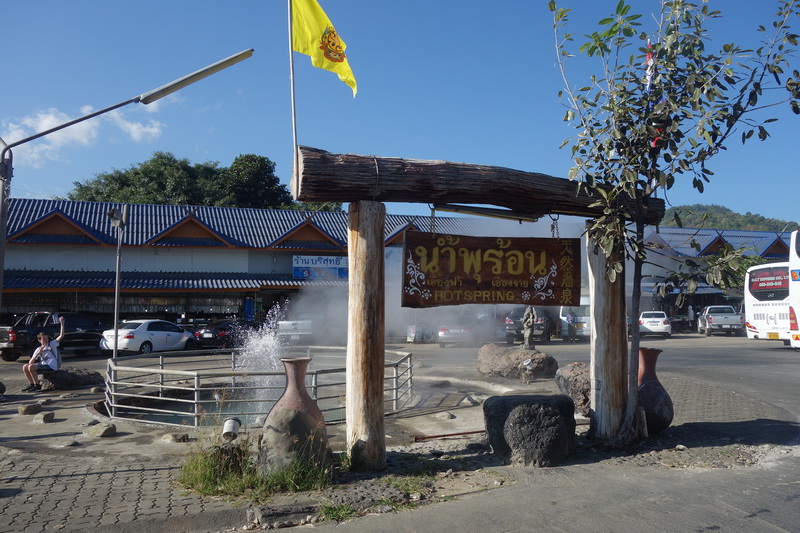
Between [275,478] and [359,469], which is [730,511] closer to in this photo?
[359,469]

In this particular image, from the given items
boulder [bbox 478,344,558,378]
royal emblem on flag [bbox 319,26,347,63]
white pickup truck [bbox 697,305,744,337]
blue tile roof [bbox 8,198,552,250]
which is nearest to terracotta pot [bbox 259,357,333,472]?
royal emblem on flag [bbox 319,26,347,63]

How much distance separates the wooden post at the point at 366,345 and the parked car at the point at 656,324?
28689mm

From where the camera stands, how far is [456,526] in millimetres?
5156

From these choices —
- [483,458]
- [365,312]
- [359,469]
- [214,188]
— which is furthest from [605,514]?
[214,188]

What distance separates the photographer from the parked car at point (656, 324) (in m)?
32.4

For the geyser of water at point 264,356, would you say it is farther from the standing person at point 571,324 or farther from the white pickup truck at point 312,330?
the standing person at point 571,324

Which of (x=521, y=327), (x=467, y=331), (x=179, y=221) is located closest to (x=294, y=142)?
(x=467, y=331)

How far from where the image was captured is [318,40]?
9.34 meters

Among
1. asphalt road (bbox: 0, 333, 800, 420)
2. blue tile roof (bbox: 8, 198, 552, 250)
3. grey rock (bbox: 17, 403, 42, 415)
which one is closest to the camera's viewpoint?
grey rock (bbox: 17, 403, 42, 415)

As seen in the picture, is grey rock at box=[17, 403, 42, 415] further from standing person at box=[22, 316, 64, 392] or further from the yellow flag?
the yellow flag

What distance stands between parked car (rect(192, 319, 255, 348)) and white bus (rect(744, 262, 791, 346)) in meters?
21.1

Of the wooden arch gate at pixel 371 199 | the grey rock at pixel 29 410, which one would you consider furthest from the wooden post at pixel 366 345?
the grey rock at pixel 29 410

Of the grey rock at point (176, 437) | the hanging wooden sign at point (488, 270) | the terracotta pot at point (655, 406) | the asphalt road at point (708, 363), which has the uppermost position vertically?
the hanging wooden sign at point (488, 270)

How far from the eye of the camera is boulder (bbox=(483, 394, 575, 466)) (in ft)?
22.6
